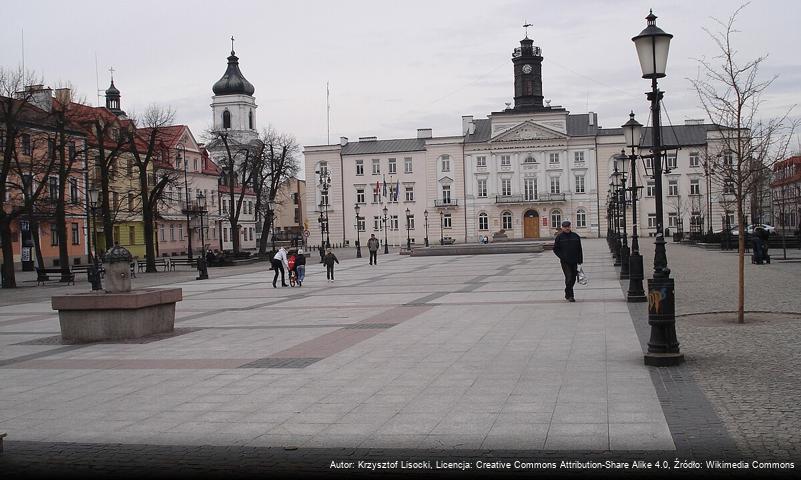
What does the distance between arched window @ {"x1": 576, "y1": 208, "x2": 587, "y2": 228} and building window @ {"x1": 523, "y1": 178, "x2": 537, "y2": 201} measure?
234 inches

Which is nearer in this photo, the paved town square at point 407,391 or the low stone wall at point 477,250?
the paved town square at point 407,391

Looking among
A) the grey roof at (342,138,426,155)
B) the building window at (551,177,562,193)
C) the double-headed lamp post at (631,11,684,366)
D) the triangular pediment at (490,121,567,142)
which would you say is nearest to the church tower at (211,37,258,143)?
the grey roof at (342,138,426,155)

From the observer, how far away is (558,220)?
4050 inches

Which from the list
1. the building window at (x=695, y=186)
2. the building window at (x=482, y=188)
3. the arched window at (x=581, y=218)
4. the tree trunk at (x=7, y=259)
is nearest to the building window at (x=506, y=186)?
the building window at (x=482, y=188)

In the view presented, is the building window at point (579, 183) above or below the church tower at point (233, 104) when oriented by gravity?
below

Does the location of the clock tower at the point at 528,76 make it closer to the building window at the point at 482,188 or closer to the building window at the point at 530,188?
the building window at the point at 530,188

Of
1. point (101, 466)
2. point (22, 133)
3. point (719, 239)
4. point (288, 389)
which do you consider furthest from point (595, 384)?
point (719, 239)

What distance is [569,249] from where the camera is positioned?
18.9m

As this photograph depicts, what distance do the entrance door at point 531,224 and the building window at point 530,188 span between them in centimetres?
193

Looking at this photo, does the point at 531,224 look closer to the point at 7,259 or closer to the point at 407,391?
the point at 7,259

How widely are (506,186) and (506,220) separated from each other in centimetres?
440

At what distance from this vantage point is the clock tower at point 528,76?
101875mm

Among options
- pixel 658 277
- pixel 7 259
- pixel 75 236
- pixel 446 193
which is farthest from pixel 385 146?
pixel 658 277

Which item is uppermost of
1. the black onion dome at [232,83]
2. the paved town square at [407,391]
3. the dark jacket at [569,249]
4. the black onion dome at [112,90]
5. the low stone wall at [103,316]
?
the black onion dome at [232,83]
